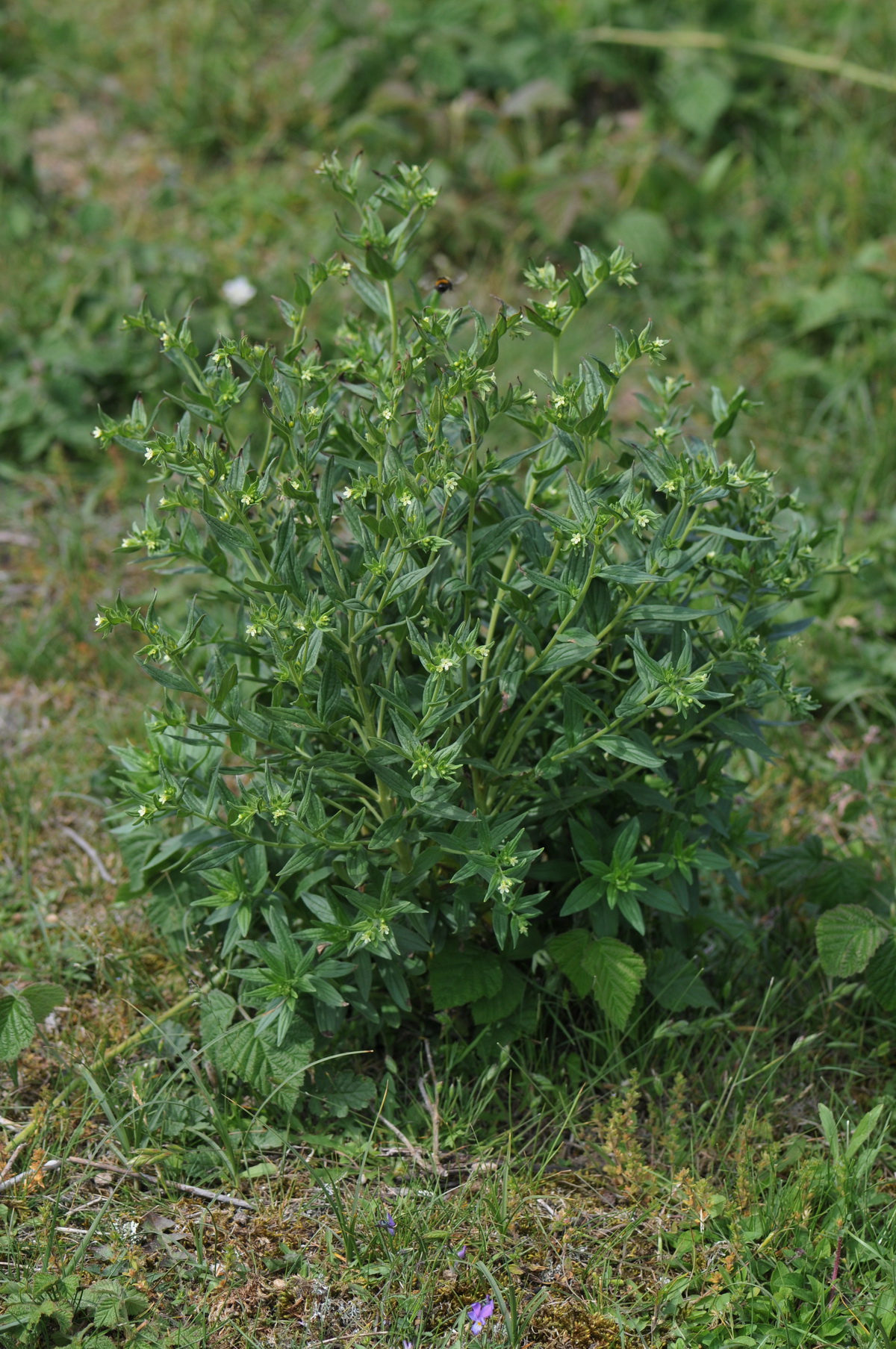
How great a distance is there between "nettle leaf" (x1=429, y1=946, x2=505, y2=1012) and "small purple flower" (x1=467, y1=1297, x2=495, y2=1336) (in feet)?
1.52

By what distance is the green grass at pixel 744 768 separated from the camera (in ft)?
6.77

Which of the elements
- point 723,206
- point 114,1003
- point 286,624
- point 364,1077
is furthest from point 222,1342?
point 723,206

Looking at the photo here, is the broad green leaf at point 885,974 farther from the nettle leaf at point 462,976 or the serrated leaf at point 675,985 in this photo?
the nettle leaf at point 462,976

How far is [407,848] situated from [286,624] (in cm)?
47

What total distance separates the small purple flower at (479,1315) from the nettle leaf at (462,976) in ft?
1.52

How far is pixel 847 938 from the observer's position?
2.37 meters

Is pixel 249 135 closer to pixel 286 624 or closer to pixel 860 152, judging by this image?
pixel 860 152

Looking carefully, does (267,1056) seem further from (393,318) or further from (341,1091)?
(393,318)

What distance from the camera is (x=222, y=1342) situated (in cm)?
198

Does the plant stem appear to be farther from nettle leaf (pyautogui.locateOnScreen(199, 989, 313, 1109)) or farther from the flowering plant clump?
nettle leaf (pyautogui.locateOnScreen(199, 989, 313, 1109))

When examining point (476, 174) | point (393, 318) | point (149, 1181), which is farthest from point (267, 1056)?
point (476, 174)

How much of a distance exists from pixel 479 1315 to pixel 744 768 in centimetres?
145

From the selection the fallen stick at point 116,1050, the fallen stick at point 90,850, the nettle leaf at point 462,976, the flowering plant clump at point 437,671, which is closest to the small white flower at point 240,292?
the flowering plant clump at point 437,671

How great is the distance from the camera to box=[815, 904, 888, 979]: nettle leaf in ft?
7.66
